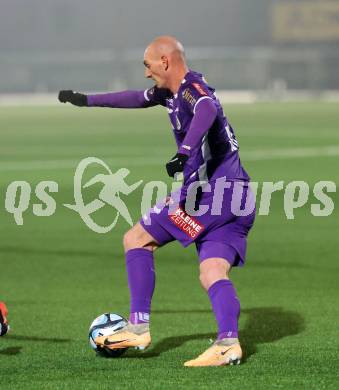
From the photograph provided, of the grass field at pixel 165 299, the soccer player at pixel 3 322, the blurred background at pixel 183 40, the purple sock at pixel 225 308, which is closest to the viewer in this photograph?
the grass field at pixel 165 299

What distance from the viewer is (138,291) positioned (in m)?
7.64

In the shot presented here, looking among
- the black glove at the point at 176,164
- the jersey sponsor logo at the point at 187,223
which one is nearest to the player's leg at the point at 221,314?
the jersey sponsor logo at the point at 187,223

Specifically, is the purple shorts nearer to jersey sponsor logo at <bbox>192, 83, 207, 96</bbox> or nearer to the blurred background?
jersey sponsor logo at <bbox>192, 83, 207, 96</bbox>

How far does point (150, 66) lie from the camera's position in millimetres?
7551

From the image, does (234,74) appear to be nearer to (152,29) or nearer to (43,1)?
(152,29)

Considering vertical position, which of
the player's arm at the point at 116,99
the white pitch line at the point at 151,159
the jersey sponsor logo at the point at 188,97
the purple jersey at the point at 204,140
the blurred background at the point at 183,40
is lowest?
the purple jersey at the point at 204,140

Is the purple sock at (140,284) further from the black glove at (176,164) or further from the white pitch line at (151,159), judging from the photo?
the white pitch line at (151,159)

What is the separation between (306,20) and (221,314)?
211 feet

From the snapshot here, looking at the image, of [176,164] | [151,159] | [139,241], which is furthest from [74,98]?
[151,159]

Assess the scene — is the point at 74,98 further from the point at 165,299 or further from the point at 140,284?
the point at 165,299

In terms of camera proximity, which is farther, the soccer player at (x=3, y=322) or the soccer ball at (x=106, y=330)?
the soccer player at (x=3, y=322)

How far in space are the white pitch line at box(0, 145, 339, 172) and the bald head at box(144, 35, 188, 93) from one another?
624 inches

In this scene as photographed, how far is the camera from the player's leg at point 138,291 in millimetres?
7598

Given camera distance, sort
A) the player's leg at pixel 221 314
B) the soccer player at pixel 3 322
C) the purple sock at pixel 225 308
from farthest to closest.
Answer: the soccer player at pixel 3 322 → the purple sock at pixel 225 308 → the player's leg at pixel 221 314
